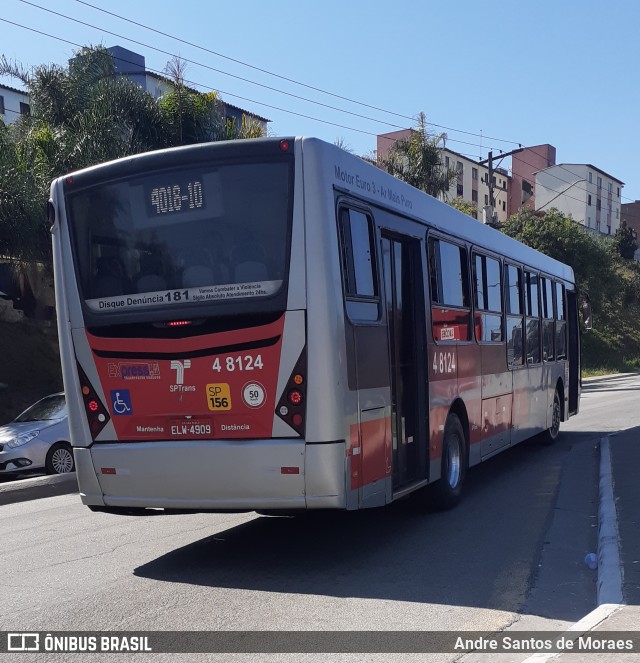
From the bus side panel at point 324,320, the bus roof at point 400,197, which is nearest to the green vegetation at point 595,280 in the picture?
the bus roof at point 400,197

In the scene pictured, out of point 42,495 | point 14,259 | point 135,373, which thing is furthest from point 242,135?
point 135,373

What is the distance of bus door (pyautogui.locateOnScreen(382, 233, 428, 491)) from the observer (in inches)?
321

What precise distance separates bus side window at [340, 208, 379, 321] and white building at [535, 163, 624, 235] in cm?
6972

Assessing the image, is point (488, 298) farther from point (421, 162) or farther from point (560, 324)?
point (421, 162)

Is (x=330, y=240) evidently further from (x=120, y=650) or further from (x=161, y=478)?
(x=120, y=650)

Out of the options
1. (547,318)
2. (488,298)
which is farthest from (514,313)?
(547,318)

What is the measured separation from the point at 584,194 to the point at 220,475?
267ft

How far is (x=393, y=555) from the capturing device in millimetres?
7691

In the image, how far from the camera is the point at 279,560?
24.7ft

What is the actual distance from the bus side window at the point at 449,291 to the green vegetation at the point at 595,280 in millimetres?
37703

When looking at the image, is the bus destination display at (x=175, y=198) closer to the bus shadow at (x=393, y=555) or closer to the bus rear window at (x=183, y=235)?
the bus rear window at (x=183, y=235)

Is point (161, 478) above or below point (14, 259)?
below

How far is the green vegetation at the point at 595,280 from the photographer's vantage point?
48938 millimetres

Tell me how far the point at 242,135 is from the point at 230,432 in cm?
1618
